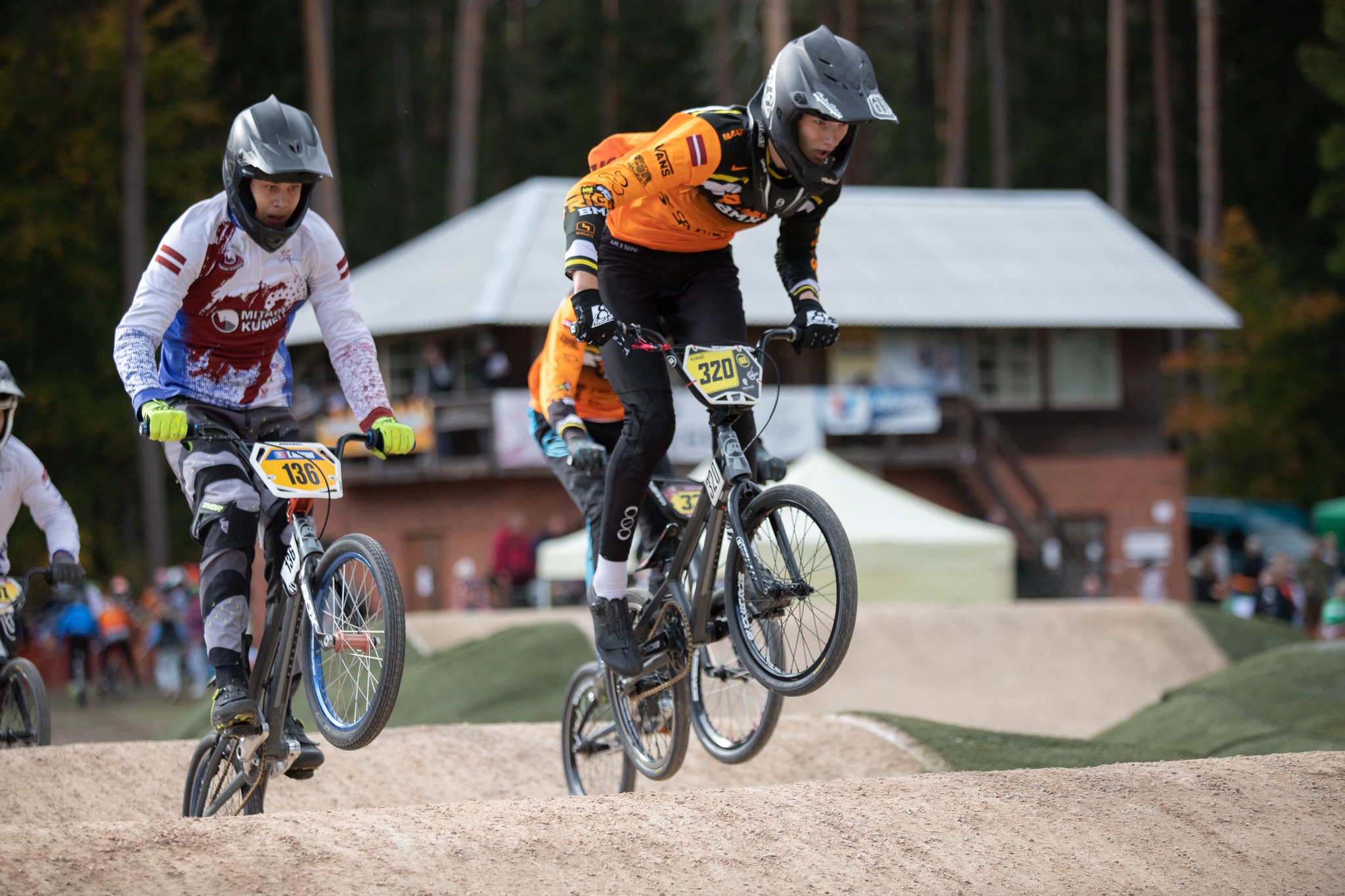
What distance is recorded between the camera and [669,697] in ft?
22.2

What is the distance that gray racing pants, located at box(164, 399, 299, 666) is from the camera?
5.95m

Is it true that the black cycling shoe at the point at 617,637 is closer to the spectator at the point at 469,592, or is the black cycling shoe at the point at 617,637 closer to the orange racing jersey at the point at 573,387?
the orange racing jersey at the point at 573,387

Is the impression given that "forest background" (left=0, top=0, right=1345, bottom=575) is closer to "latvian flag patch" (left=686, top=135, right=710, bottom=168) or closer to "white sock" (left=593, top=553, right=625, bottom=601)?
"latvian flag patch" (left=686, top=135, right=710, bottom=168)

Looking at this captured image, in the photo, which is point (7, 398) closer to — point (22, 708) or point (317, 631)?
point (22, 708)

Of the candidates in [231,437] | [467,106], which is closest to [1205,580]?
[467,106]

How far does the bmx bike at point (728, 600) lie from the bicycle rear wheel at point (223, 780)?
5.28 ft

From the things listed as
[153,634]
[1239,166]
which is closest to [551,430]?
[153,634]

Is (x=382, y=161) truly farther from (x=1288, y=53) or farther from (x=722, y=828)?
(x=722, y=828)

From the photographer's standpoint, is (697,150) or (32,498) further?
(32,498)

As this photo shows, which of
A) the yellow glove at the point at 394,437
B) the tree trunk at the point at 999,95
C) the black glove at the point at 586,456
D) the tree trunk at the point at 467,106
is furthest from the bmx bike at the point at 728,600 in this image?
the tree trunk at the point at 999,95

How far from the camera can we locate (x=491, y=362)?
26.0 meters

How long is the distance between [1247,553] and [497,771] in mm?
22580

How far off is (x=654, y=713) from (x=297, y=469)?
6.88ft

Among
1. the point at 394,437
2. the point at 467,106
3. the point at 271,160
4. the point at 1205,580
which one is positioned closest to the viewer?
the point at 271,160
